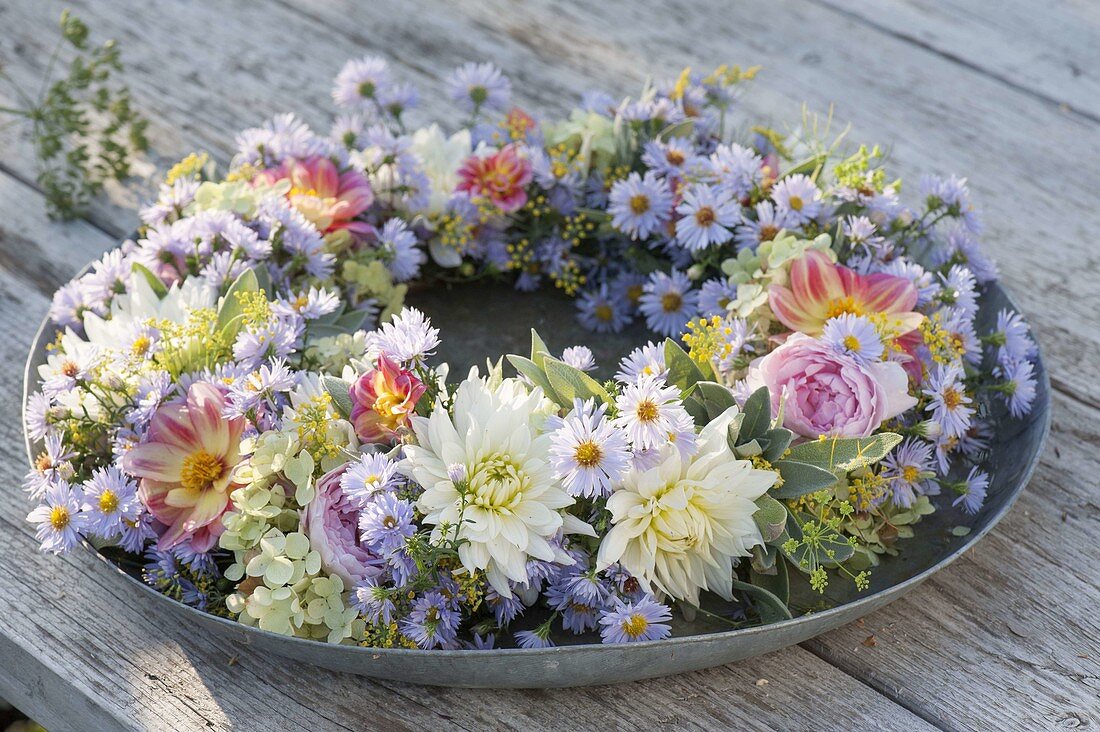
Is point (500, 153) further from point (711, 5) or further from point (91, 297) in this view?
point (711, 5)

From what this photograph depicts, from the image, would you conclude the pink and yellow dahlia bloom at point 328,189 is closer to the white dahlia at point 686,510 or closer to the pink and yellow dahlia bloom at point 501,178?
the pink and yellow dahlia bloom at point 501,178

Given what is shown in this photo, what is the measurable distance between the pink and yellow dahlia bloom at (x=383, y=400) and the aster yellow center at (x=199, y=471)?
0.12 metres

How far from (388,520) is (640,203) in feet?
1.60

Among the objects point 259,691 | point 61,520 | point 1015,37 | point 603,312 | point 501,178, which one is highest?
point 1015,37

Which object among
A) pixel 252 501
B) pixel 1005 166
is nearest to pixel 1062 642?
pixel 252 501

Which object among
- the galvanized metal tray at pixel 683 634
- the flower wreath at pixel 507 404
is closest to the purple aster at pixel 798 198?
the flower wreath at pixel 507 404

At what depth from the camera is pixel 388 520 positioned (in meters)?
0.79

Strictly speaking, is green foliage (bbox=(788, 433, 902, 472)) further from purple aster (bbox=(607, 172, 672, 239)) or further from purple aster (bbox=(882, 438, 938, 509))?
purple aster (bbox=(607, 172, 672, 239))

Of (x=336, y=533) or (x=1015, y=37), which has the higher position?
(x=1015, y=37)

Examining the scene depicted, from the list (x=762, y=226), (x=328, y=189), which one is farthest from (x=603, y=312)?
(x=328, y=189)

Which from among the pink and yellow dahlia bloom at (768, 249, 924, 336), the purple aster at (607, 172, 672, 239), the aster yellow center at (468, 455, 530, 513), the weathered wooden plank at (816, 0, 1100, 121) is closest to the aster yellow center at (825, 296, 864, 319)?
the pink and yellow dahlia bloom at (768, 249, 924, 336)

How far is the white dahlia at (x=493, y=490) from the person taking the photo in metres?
0.78

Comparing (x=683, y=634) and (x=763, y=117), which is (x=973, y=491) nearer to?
(x=683, y=634)

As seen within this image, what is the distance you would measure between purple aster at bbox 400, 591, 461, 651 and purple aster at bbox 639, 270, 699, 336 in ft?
1.43
